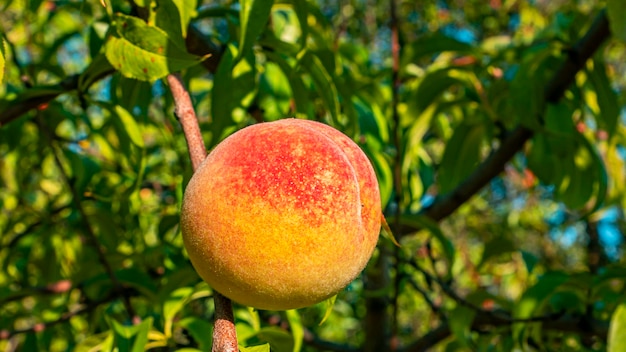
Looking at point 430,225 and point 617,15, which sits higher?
point 617,15

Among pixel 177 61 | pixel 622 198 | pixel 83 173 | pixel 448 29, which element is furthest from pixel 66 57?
pixel 177 61

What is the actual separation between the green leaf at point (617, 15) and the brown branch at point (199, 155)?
74 centimetres

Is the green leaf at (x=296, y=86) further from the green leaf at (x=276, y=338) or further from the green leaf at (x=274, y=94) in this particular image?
the green leaf at (x=276, y=338)

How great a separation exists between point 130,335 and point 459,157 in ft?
3.34

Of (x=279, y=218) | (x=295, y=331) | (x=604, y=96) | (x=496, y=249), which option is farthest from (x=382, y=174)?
(x=496, y=249)

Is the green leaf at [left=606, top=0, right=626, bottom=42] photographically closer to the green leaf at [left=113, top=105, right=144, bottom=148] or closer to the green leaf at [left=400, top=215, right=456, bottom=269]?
the green leaf at [left=400, top=215, right=456, bottom=269]

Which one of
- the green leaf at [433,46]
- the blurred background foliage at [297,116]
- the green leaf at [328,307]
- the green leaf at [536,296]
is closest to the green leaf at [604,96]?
the blurred background foliage at [297,116]

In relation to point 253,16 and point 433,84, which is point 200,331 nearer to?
point 253,16

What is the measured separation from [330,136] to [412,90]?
1.00 meters

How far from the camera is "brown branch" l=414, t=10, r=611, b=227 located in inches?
57.9

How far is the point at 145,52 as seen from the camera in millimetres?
Result: 831

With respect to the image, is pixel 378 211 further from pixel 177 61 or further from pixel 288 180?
pixel 177 61

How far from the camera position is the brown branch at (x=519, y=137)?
1.47 m

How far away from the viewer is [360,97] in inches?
58.6
